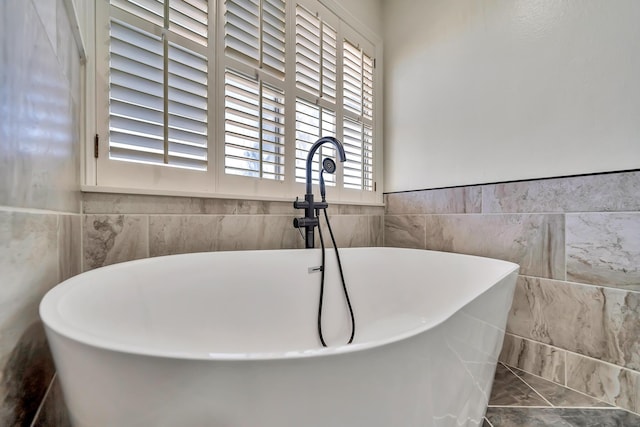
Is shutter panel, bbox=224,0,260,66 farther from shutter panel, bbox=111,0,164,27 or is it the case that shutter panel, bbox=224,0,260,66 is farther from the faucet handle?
the faucet handle

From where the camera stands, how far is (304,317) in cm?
114

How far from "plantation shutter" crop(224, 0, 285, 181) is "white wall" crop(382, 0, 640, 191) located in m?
0.89

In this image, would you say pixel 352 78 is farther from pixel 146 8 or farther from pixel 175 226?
pixel 175 226

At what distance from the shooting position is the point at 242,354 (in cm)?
28

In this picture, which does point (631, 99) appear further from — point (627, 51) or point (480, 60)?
point (480, 60)

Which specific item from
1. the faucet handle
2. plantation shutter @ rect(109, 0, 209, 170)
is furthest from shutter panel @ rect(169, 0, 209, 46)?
the faucet handle

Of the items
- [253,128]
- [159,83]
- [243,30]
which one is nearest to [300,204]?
[253,128]

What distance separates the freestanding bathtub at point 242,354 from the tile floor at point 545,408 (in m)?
0.41

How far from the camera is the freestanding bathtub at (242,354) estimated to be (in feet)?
0.90

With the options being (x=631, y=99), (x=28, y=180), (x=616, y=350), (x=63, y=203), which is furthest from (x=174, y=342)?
(x=631, y=99)

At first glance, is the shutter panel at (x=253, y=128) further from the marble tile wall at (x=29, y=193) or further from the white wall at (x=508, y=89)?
the white wall at (x=508, y=89)

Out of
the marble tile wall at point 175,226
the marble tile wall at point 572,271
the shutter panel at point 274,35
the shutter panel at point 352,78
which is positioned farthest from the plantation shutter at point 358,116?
the marble tile wall at point 572,271

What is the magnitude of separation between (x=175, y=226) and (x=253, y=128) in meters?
0.58

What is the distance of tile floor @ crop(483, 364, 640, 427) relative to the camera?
91cm
